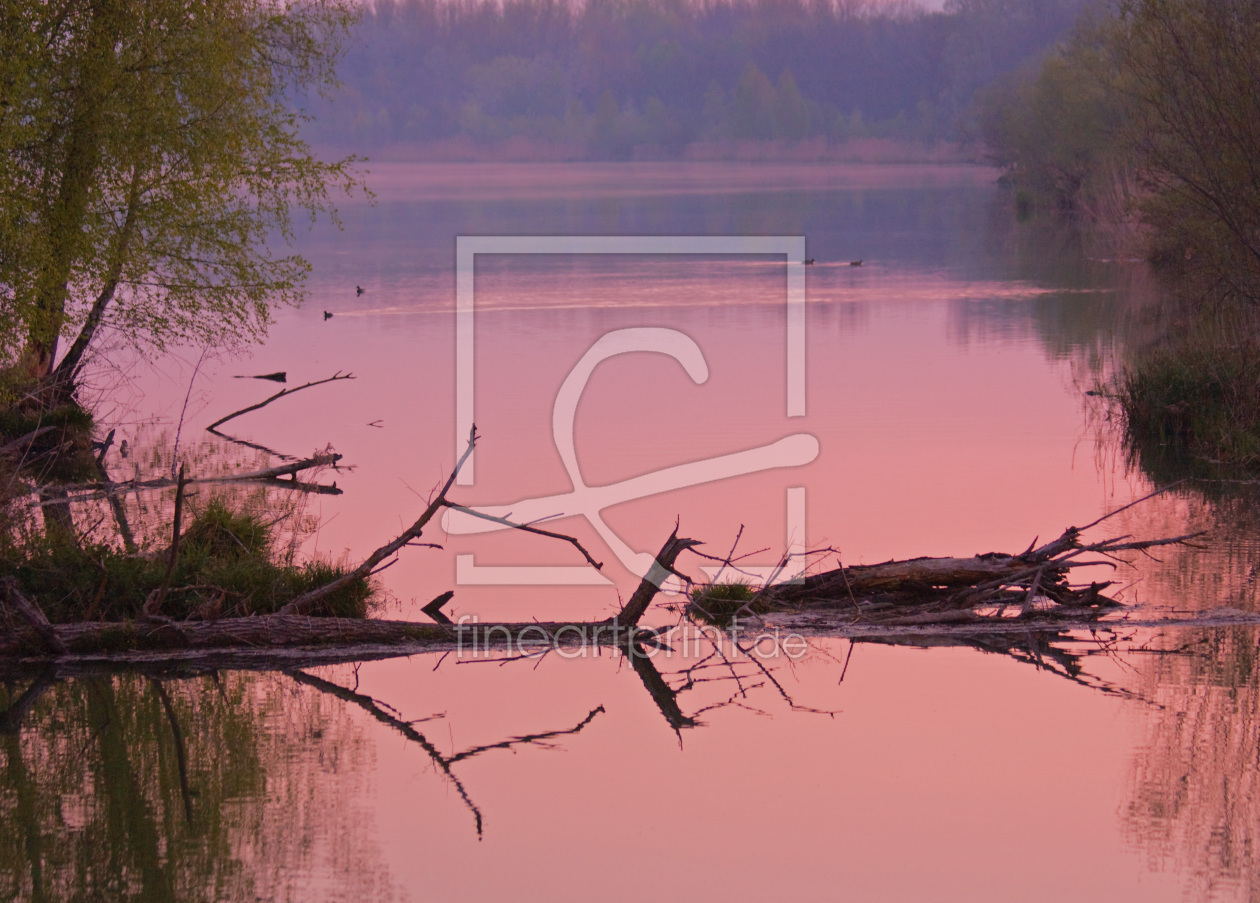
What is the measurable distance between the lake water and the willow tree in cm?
171

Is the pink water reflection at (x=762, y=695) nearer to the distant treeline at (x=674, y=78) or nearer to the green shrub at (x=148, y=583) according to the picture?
the green shrub at (x=148, y=583)

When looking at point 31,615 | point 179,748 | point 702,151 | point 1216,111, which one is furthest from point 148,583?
point 702,151

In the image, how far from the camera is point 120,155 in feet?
51.8

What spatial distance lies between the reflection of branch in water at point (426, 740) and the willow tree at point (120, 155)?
6.56 m

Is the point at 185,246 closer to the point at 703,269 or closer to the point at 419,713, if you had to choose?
the point at 419,713

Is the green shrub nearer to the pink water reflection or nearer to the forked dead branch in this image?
the forked dead branch

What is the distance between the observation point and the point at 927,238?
47.1 m

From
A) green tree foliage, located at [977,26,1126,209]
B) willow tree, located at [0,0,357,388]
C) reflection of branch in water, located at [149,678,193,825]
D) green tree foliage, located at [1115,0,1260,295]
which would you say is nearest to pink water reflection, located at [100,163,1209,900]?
reflection of branch in water, located at [149,678,193,825]

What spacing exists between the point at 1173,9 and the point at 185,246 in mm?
11301

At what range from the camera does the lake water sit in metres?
6.46

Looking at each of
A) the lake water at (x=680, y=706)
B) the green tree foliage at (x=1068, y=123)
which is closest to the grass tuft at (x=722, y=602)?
the lake water at (x=680, y=706)

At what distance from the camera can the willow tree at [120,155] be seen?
46.6 feet

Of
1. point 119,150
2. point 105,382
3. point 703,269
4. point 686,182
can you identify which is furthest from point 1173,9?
point 686,182

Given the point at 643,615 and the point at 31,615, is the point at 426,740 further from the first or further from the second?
the point at 31,615
